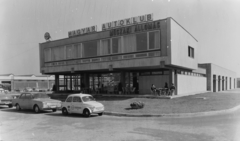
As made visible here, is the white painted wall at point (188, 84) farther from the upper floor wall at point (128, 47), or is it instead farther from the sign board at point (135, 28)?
the sign board at point (135, 28)

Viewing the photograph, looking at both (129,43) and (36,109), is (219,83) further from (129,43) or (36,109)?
(36,109)

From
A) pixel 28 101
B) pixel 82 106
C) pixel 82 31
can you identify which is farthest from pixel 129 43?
pixel 28 101

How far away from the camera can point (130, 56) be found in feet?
76.1

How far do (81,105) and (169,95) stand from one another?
10971 millimetres

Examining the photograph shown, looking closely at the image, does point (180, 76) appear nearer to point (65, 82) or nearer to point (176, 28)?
point (176, 28)

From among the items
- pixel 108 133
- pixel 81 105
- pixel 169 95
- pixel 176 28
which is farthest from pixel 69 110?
pixel 176 28

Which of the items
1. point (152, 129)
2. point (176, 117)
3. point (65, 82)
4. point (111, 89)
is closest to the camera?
point (152, 129)

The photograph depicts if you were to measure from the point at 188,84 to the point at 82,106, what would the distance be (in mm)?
17847

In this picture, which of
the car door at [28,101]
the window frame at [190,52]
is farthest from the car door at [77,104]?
the window frame at [190,52]

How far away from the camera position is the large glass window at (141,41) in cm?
2236

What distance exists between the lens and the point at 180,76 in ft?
80.7

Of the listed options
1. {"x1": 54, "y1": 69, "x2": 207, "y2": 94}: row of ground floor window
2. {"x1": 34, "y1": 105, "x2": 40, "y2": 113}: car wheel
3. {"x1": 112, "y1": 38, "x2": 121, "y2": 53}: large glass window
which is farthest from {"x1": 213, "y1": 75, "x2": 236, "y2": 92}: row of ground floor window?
{"x1": 34, "y1": 105, "x2": 40, "y2": 113}: car wheel

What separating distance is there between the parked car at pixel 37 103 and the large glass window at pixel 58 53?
13071 mm

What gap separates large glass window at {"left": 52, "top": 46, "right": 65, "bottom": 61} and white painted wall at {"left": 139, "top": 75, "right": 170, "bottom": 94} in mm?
12225
